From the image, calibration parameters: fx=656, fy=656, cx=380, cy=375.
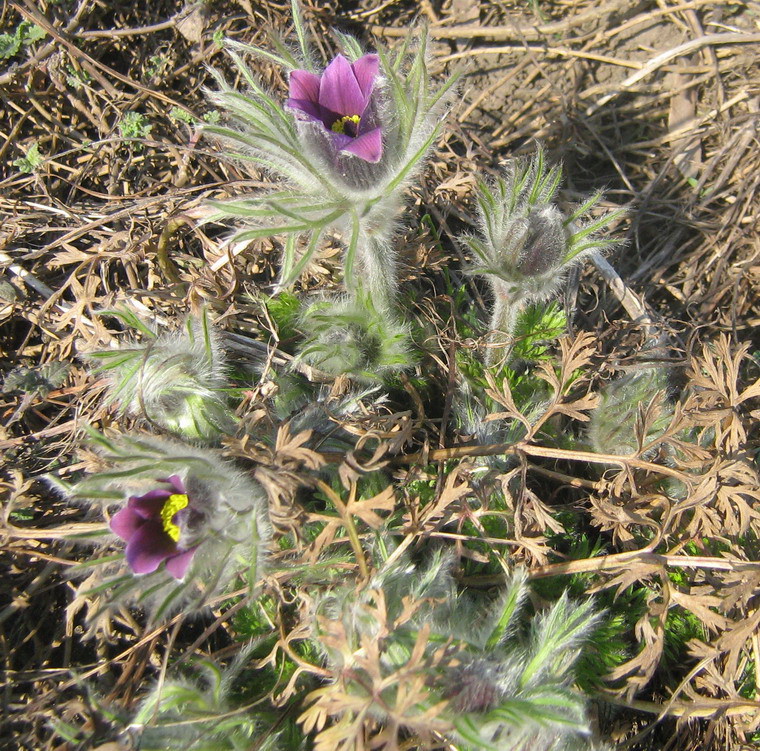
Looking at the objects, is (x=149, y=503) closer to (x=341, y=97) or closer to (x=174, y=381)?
(x=174, y=381)

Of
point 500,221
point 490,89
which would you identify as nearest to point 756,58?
point 490,89

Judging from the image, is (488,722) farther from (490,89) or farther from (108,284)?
(490,89)

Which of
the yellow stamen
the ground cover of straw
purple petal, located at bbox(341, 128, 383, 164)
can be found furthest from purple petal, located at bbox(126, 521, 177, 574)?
the yellow stamen

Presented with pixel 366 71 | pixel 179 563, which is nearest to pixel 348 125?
pixel 366 71

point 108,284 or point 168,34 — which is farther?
point 168,34

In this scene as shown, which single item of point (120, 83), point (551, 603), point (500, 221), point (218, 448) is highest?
point (120, 83)
